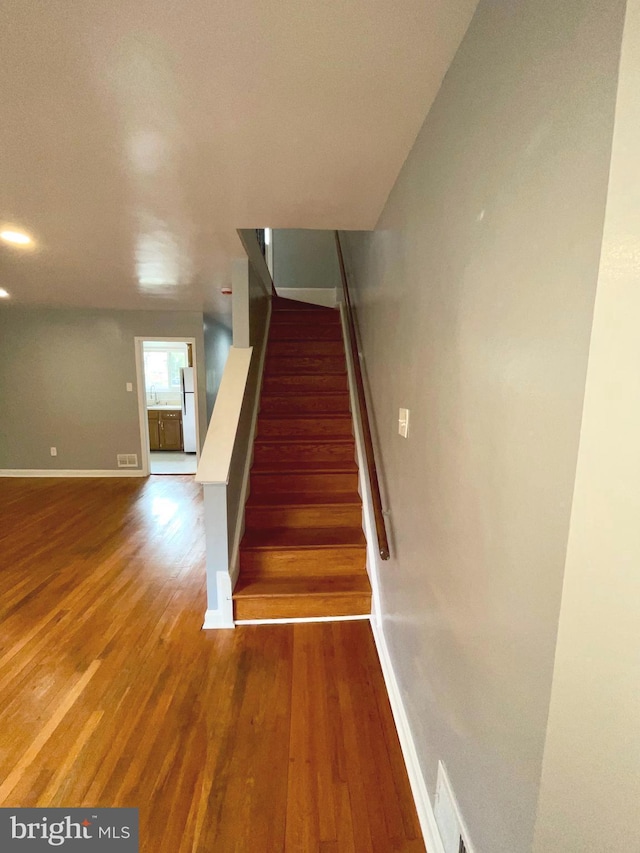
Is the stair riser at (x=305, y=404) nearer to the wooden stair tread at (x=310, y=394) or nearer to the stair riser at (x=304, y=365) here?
the wooden stair tread at (x=310, y=394)

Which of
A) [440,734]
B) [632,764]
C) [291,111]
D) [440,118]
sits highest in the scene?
[291,111]

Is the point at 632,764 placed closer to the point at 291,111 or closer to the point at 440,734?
the point at 440,734

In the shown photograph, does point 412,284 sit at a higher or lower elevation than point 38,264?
lower

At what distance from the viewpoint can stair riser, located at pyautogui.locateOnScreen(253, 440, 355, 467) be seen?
2.84m

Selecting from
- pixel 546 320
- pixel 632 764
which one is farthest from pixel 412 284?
pixel 632 764

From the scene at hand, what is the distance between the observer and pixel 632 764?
23.0 inches

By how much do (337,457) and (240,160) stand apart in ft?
6.59

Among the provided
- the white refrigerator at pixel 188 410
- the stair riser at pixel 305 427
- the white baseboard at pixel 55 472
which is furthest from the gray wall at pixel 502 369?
the white refrigerator at pixel 188 410

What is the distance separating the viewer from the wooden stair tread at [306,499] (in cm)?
251

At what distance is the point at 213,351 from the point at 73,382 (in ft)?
6.47

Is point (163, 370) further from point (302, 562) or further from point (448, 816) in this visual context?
point (448, 816)

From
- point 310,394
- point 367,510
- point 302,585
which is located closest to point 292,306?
point 310,394

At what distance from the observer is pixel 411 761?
127 cm

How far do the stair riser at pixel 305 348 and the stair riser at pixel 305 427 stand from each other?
861mm
